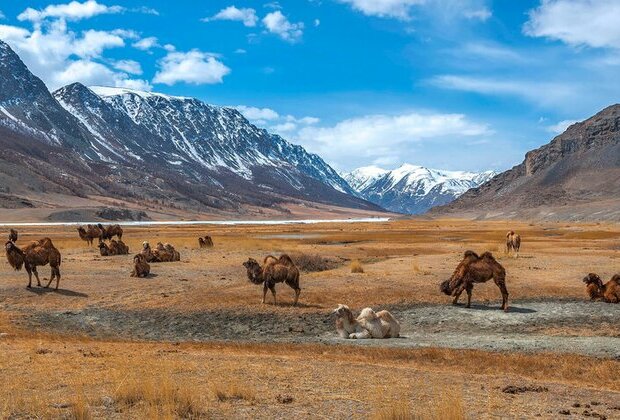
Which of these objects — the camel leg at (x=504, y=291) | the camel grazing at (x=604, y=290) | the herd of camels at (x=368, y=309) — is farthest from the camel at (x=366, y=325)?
the camel grazing at (x=604, y=290)

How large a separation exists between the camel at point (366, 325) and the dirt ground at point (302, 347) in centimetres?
69

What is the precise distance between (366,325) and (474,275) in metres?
6.30

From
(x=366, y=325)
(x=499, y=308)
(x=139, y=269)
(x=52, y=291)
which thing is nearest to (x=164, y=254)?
(x=139, y=269)

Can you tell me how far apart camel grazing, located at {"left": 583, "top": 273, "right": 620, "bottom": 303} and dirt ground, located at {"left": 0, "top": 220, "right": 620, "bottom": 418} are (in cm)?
55

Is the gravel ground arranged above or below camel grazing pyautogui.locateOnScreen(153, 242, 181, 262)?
below

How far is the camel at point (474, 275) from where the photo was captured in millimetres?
22969

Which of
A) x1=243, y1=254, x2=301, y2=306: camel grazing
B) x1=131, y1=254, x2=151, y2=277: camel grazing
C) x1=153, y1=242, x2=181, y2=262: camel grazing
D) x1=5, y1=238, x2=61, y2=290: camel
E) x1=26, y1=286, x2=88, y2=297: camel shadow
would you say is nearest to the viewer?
x1=243, y1=254, x2=301, y2=306: camel grazing

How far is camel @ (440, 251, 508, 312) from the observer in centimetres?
2297

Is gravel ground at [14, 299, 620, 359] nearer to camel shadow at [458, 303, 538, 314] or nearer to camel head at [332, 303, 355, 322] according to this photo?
camel shadow at [458, 303, 538, 314]

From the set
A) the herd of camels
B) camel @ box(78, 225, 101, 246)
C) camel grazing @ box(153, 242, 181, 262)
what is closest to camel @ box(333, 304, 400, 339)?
the herd of camels

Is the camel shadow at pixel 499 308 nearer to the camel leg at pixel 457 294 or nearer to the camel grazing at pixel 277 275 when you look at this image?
the camel leg at pixel 457 294

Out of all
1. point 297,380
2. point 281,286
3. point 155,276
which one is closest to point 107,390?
point 297,380

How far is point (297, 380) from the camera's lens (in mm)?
11961

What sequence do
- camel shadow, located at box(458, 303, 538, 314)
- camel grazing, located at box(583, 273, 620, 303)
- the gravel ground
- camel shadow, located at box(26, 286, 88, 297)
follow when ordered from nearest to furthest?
the gravel ground, camel shadow, located at box(458, 303, 538, 314), camel grazing, located at box(583, 273, 620, 303), camel shadow, located at box(26, 286, 88, 297)
